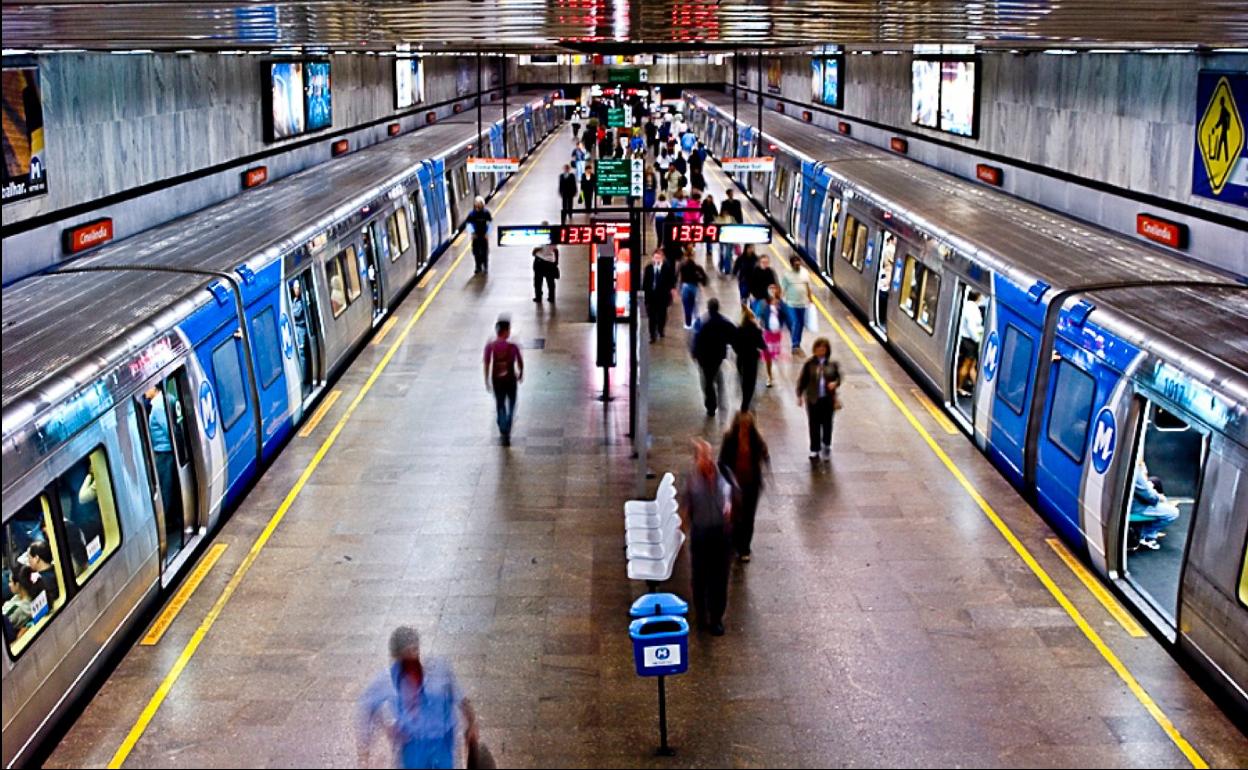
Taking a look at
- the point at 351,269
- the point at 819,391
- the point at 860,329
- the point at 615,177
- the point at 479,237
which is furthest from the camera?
the point at 479,237

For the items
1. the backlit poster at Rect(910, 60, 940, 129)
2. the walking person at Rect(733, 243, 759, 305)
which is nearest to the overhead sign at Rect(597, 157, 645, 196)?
the walking person at Rect(733, 243, 759, 305)

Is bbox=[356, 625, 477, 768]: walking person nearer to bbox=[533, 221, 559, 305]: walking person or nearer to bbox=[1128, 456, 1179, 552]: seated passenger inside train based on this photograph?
bbox=[1128, 456, 1179, 552]: seated passenger inside train

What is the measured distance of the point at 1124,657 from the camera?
29.7 ft

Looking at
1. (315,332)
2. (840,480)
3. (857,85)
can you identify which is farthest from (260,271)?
(857,85)

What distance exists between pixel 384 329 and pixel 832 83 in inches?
914

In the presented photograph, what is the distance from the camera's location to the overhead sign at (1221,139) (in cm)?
1320

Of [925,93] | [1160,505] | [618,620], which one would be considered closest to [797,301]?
[1160,505]

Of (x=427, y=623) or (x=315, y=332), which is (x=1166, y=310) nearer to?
(x=427, y=623)

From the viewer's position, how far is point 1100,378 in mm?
10516

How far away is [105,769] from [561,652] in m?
3.06

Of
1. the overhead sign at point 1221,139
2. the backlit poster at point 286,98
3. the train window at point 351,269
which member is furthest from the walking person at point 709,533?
the backlit poster at point 286,98

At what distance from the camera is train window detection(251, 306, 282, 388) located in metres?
13.5

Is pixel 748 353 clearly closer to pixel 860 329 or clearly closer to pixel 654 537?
pixel 654 537

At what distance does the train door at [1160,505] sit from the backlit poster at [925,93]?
1399cm
